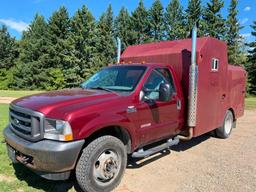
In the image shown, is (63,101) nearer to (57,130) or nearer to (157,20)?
(57,130)

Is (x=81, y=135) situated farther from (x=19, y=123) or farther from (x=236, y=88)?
(x=236, y=88)

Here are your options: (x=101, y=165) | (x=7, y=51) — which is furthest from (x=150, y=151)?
(x=7, y=51)

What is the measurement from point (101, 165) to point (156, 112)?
150 centimetres

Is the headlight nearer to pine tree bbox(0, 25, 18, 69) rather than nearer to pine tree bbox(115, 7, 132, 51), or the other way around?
pine tree bbox(115, 7, 132, 51)

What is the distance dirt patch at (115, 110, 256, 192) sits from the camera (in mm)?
4754

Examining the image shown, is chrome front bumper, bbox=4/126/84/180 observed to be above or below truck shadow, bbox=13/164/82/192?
above

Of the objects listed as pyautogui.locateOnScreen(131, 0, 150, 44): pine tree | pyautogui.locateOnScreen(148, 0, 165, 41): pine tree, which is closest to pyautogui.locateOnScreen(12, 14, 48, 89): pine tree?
pyautogui.locateOnScreen(131, 0, 150, 44): pine tree

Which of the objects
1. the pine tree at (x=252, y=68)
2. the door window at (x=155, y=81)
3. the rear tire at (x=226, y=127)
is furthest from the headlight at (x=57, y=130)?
the pine tree at (x=252, y=68)

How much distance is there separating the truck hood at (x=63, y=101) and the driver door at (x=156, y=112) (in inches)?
25.7

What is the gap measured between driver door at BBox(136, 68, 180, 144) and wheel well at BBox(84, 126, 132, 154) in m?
0.28

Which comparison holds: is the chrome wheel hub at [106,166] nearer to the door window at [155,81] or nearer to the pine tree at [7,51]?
the door window at [155,81]

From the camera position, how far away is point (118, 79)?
546 centimetres

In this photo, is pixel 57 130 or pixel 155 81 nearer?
pixel 57 130

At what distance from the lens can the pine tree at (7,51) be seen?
48844mm
